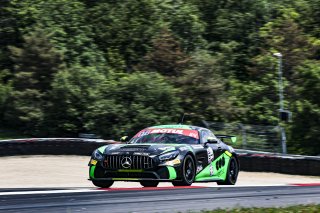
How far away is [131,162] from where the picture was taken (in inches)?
520

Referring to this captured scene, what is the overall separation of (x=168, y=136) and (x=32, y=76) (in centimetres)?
3345

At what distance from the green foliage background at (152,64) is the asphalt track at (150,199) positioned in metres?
24.9

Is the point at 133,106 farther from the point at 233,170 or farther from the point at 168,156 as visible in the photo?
the point at 168,156

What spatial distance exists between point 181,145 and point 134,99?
1141 inches

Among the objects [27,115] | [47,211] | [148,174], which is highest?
[47,211]

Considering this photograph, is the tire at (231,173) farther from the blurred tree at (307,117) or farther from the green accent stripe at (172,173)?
the blurred tree at (307,117)

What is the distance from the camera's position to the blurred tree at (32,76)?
4431 centimetres

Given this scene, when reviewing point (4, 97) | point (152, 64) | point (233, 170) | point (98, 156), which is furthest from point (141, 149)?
point (152, 64)

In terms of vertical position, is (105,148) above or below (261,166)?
above

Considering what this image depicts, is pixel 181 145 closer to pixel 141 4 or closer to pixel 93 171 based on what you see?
pixel 93 171

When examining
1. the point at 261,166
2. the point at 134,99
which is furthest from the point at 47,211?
the point at 134,99

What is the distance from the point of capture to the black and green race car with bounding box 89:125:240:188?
13.2m

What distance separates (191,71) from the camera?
48.0 m

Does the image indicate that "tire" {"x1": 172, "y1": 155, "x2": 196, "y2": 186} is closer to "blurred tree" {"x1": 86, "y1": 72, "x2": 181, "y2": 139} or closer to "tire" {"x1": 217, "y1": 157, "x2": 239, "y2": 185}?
"tire" {"x1": 217, "y1": 157, "x2": 239, "y2": 185}
